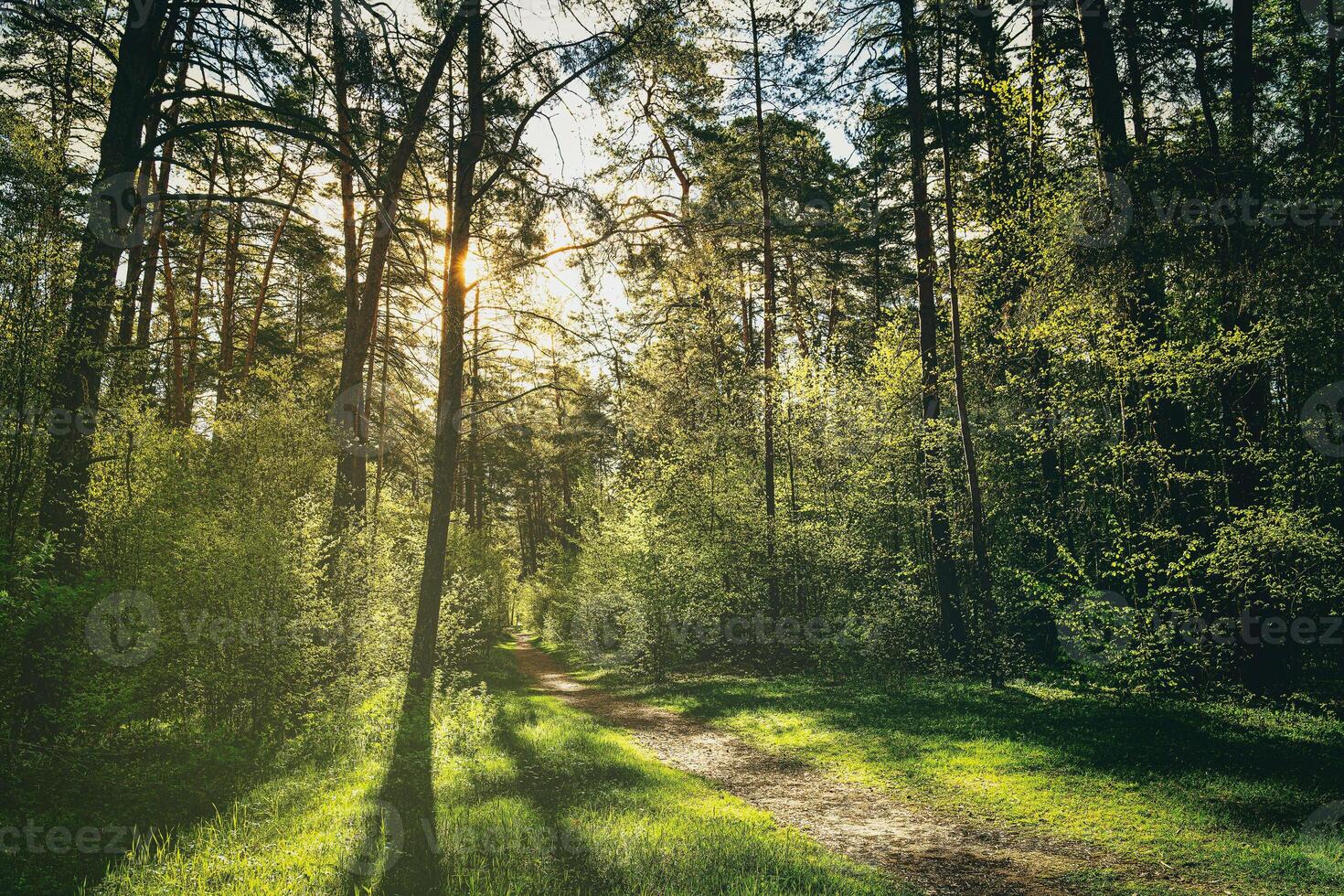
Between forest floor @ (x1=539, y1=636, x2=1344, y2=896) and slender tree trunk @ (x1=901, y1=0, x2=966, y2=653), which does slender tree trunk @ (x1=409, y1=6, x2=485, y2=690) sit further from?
slender tree trunk @ (x1=901, y1=0, x2=966, y2=653)

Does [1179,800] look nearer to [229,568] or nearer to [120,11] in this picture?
[229,568]

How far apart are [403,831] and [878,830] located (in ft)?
16.3

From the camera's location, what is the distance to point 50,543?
599 centimetres

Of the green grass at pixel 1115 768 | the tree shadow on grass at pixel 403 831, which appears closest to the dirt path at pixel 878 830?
the green grass at pixel 1115 768

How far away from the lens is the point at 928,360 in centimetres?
1510

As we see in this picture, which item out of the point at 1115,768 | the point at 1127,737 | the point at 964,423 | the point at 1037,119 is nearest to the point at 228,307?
the point at 964,423

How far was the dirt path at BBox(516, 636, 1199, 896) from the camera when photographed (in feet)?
18.7

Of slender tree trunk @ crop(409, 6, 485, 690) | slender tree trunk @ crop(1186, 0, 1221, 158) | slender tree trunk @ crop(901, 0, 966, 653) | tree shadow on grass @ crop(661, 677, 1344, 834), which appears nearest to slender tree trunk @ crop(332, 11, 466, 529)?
slender tree trunk @ crop(409, 6, 485, 690)

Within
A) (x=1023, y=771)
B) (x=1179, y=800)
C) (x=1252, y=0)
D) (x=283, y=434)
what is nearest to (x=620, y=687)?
(x=283, y=434)

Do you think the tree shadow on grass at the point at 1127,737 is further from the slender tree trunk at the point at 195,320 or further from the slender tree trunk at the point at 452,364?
the slender tree trunk at the point at 195,320

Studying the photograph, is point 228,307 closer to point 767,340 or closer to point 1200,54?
point 767,340

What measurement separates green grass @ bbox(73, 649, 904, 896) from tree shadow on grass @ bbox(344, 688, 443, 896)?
0.02 meters

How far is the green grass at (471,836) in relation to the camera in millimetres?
4863

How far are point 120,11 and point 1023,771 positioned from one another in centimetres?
1754
